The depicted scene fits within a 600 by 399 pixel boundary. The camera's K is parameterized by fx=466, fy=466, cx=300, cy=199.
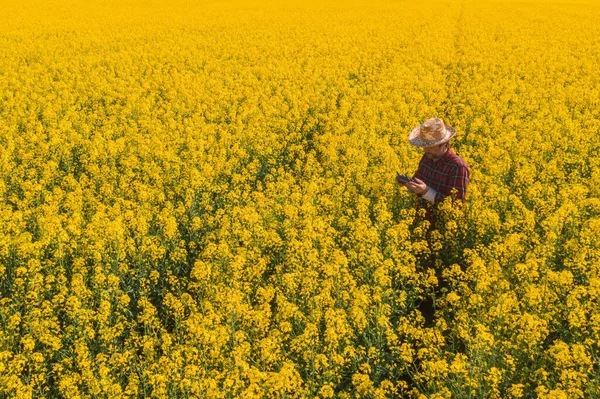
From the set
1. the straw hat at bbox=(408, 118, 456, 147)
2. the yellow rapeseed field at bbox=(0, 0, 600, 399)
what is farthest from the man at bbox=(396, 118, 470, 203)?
the yellow rapeseed field at bbox=(0, 0, 600, 399)

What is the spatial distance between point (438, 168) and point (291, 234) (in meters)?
2.00

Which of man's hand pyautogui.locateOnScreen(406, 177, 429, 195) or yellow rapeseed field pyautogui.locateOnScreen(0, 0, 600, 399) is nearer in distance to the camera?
yellow rapeseed field pyautogui.locateOnScreen(0, 0, 600, 399)

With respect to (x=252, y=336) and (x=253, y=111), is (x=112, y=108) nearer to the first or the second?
(x=253, y=111)

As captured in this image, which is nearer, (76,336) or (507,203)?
(76,336)

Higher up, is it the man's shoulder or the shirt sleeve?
the man's shoulder

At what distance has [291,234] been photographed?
5.29 metres

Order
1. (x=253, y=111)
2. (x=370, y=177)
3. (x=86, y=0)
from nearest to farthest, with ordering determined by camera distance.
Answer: (x=370, y=177), (x=253, y=111), (x=86, y=0)

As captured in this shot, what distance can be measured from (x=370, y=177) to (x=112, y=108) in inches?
253

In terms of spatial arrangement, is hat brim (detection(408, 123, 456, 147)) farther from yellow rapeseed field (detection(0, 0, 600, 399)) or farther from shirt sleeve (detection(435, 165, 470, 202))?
yellow rapeseed field (detection(0, 0, 600, 399))

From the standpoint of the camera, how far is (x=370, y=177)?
688 centimetres

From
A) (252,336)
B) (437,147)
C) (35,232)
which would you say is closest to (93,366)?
(252,336)

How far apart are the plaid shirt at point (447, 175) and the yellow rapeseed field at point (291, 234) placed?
0.78 ft

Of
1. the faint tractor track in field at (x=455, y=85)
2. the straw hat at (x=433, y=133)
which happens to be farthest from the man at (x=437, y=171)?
the faint tractor track in field at (x=455, y=85)

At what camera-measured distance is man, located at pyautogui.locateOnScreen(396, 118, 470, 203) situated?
5.48m
